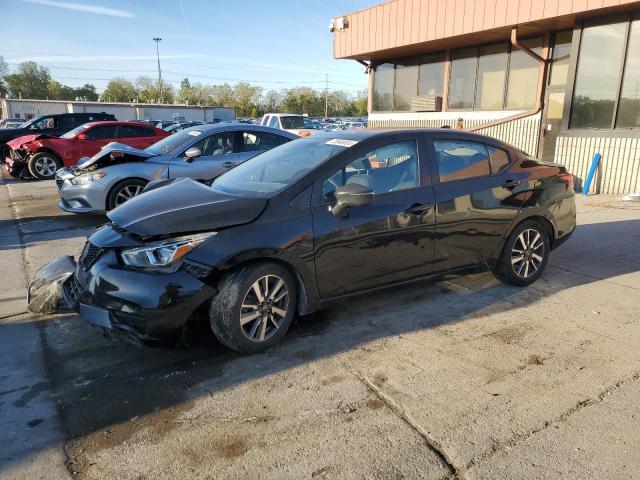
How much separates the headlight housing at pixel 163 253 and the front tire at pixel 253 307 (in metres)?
0.31

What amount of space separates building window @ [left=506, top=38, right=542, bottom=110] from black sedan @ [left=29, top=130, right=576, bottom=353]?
9230mm

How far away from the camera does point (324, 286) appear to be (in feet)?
12.0

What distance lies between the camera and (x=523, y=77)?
1298cm

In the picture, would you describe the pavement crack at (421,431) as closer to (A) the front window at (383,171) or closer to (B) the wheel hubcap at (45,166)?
(A) the front window at (383,171)

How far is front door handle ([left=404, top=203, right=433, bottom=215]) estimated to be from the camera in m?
3.96

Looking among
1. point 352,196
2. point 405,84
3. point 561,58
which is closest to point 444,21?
point 561,58

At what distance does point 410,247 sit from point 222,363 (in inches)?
70.5

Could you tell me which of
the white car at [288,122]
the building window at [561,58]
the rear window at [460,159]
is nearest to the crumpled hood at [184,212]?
the rear window at [460,159]

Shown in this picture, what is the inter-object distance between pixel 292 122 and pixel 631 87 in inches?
492

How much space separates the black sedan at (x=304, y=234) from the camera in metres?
3.17

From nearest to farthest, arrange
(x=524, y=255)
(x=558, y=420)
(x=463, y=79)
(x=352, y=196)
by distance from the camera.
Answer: (x=558, y=420) < (x=352, y=196) < (x=524, y=255) < (x=463, y=79)

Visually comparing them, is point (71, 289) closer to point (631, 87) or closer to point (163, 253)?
point (163, 253)

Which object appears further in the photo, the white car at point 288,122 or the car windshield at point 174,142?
the white car at point 288,122

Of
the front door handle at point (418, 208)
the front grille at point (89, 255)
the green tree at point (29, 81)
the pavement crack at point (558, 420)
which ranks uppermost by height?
the green tree at point (29, 81)
